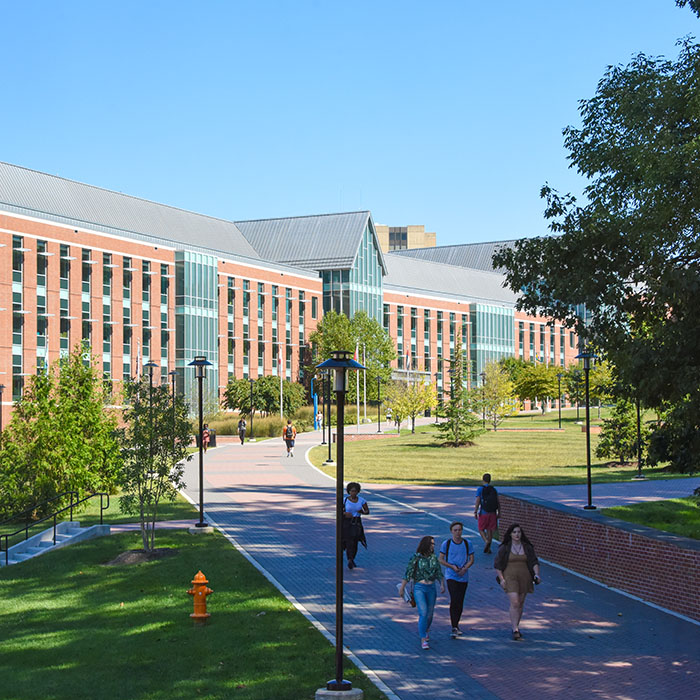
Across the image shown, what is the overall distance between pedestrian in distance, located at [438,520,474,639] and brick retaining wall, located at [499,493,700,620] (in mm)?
3748

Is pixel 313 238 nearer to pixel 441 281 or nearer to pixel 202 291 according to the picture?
pixel 441 281

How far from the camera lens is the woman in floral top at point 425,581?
1285 cm

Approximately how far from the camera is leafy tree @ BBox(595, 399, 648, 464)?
133ft

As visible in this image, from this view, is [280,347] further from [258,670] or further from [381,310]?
[258,670]

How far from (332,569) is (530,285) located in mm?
8412

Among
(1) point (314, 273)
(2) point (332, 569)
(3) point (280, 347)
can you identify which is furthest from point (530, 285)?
(1) point (314, 273)

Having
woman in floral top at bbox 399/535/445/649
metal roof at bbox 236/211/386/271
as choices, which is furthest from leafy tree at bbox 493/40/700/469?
metal roof at bbox 236/211/386/271

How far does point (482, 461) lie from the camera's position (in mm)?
43625

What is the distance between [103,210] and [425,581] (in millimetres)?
72444

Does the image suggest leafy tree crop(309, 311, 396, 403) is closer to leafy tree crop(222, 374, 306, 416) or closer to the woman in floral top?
leafy tree crop(222, 374, 306, 416)

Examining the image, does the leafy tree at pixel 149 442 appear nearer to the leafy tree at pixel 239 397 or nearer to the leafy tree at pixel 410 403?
the leafy tree at pixel 410 403

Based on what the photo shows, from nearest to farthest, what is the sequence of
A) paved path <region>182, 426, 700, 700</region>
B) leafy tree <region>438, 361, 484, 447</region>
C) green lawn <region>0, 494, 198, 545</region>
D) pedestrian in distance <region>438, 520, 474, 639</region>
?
paved path <region>182, 426, 700, 700</region>, pedestrian in distance <region>438, 520, 474, 639</region>, green lawn <region>0, 494, 198, 545</region>, leafy tree <region>438, 361, 484, 447</region>

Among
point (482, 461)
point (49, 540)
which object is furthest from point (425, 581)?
A: point (482, 461)

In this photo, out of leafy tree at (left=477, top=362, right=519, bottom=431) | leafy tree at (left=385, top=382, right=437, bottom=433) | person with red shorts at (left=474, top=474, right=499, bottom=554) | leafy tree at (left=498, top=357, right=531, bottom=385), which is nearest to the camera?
person with red shorts at (left=474, top=474, right=499, bottom=554)
